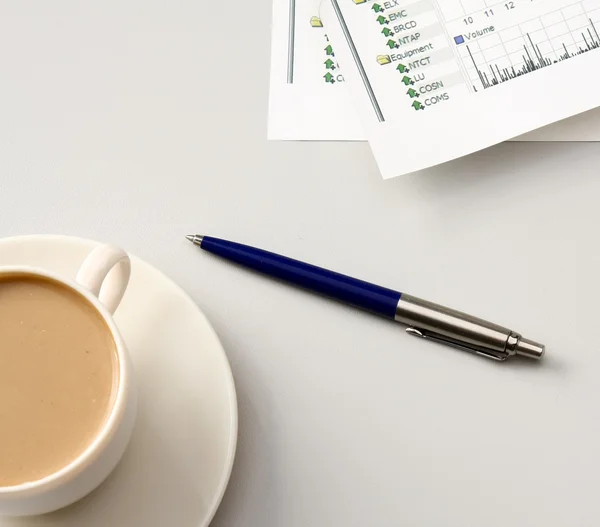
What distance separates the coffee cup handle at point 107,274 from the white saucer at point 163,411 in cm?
4

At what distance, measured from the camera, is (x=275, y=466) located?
0.56m

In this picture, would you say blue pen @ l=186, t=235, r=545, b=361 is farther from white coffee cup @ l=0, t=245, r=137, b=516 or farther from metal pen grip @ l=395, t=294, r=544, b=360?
white coffee cup @ l=0, t=245, r=137, b=516

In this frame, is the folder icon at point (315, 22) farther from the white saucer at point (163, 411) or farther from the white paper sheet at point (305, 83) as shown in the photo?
the white saucer at point (163, 411)

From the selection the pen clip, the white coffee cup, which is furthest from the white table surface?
the white coffee cup

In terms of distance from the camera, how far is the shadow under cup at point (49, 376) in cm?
44

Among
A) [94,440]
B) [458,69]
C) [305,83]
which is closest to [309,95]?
[305,83]

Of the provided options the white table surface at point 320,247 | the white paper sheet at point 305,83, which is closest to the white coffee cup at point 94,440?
the white table surface at point 320,247

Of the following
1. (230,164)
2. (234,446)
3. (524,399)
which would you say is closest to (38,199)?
(230,164)

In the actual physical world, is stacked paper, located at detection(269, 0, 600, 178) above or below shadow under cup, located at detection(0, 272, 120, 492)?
above

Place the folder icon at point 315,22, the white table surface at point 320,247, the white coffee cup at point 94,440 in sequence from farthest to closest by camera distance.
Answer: the folder icon at point 315,22, the white table surface at point 320,247, the white coffee cup at point 94,440

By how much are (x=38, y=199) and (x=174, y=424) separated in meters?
0.23

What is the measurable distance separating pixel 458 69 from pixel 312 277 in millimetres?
214

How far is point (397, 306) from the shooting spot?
1.91 feet

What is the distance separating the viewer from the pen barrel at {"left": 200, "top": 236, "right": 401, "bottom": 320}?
0.58 meters
